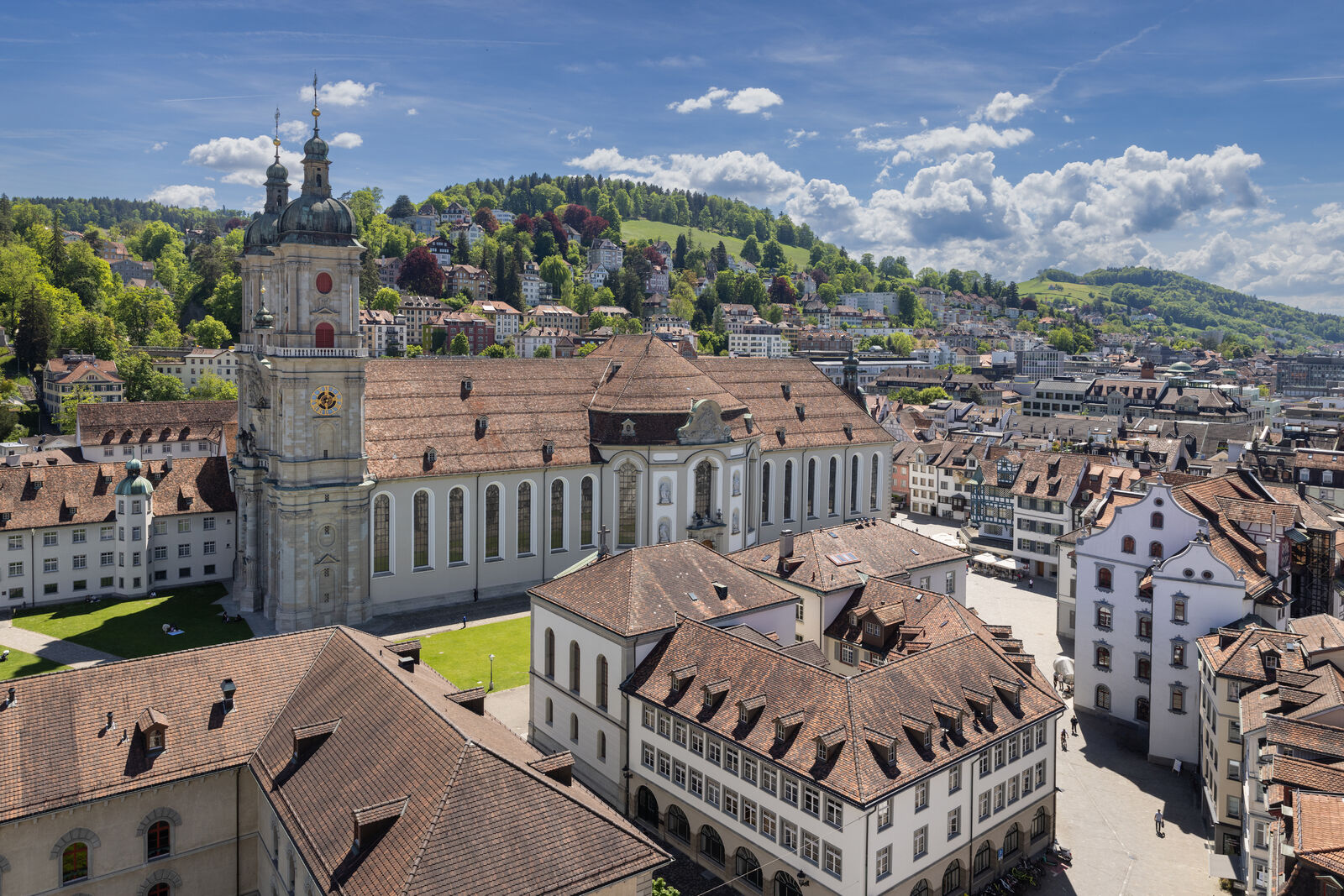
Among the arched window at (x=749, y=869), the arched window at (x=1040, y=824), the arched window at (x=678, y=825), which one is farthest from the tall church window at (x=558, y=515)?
the arched window at (x=1040, y=824)

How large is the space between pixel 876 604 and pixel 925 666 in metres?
11.5

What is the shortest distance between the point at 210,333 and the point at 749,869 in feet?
438

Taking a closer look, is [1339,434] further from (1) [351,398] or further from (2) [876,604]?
(1) [351,398]

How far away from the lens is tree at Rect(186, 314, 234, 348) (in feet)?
452

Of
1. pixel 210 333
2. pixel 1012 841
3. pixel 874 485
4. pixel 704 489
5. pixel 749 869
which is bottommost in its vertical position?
pixel 1012 841

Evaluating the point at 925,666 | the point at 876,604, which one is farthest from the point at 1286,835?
the point at 876,604

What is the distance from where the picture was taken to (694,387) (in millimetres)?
69125

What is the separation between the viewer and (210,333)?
452 feet

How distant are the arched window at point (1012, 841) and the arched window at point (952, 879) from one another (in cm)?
297

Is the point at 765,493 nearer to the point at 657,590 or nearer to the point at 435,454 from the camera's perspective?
the point at 435,454

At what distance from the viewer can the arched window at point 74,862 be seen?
25.0 metres

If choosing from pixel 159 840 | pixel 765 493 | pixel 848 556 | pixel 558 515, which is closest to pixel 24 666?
pixel 159 840

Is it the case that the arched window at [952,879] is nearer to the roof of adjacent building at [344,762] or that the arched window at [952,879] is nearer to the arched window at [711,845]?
the arched window at [711,845]

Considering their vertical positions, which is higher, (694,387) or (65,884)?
(694,387)
